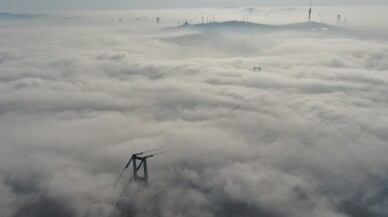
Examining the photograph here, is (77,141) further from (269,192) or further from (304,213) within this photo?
(304,213)

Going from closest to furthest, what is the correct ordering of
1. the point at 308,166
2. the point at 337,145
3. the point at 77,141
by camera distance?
the point at 308,166 → the point at 337,145 → the point at 77,141

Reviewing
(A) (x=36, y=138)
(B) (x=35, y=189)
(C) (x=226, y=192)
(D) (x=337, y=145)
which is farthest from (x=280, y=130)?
(A) (x=36, y=138)

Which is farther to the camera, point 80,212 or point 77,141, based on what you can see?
point 77,141

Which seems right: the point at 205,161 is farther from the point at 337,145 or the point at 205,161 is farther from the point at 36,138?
the point at 36,138

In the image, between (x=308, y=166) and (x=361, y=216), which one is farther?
(x=308, y=166)

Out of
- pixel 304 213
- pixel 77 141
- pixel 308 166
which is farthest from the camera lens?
pixel 77 141

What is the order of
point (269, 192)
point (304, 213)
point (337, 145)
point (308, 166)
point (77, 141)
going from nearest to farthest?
point (304, 213) < point (269, 192) < point (308, 166) < point (337, 145) < point (77, 141)

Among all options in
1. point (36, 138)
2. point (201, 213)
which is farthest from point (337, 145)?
point (36, 138)

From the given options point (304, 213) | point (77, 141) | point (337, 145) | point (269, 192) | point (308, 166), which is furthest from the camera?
point (77, 141)
